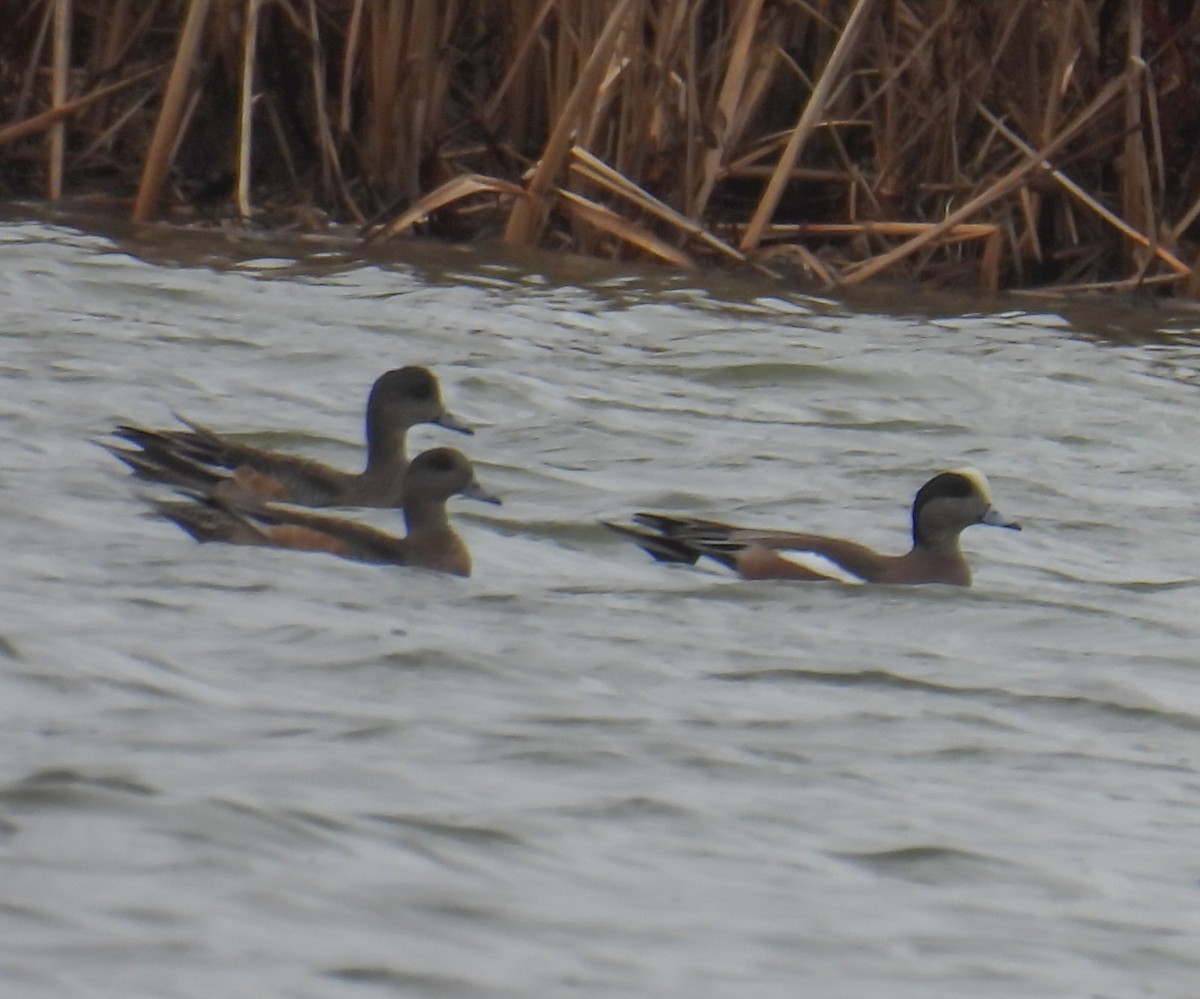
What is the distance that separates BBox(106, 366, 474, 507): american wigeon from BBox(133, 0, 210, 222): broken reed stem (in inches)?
119

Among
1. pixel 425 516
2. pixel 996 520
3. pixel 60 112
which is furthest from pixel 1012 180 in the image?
pixel 425 516

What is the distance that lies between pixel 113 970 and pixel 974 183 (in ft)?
25.8

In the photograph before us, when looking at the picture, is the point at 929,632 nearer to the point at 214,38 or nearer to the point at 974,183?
the point at 974,183

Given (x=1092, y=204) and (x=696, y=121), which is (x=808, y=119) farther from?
(x=1092, y=204)

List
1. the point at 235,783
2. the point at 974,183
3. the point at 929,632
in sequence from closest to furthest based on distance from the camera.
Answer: the point at 235,783 < the point at 929,632 < the point at 974,183

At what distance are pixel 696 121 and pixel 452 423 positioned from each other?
3059 millimetres

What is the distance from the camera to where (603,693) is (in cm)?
500

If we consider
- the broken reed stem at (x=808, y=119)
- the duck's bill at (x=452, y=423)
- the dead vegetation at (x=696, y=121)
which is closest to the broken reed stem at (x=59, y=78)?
the dead vegetation at (x=696, y=121)

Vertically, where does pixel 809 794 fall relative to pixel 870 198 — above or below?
below

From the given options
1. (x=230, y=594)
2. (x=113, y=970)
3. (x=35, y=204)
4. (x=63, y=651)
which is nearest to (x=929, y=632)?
(x=230, y=594)

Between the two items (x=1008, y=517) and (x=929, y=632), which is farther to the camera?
(x=1008, y=517)

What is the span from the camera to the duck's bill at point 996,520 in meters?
6.81

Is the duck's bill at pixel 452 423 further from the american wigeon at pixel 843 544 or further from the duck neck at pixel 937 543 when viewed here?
the duck neck at pixel 937 543

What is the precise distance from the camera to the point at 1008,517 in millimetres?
6922
